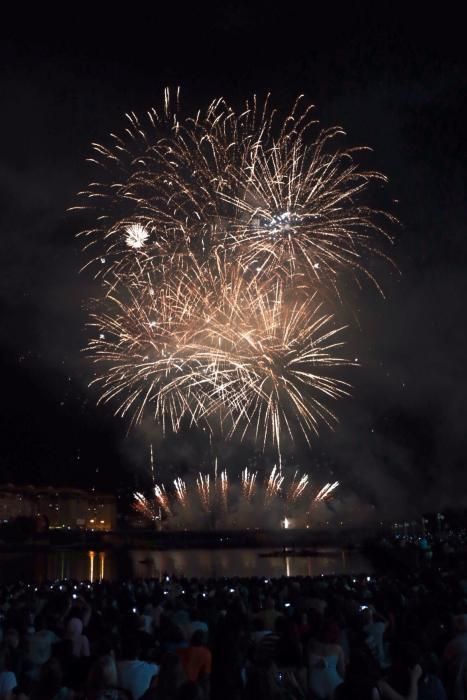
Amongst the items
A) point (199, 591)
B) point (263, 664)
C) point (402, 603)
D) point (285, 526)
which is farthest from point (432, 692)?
point (285, 526)

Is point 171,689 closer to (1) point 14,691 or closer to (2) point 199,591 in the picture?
(1) point 14,691

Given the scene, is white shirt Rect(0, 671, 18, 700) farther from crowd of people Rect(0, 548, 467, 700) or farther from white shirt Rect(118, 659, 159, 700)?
white shirt Rect(118, 659, 159, 700)

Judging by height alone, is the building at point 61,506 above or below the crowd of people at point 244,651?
above

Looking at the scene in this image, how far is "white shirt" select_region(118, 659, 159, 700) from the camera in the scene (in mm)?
5727

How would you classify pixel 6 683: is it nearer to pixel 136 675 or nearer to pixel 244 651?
pixel 136 675

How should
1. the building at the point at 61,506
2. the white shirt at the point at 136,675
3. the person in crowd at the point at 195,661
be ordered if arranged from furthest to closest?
the building at the point at 61,506 < the person in crowd at the point at 195,661 < the white shirt at the point at 136,675

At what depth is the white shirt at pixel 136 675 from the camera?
5.73 meters

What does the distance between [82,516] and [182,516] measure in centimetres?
1973

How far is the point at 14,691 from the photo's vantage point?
5.62 meters

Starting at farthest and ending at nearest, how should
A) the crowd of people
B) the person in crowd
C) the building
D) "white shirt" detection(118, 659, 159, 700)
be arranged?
the building < the person in crowd < "white shirt" detection(118, 659, 159, 700) < the crowd of people

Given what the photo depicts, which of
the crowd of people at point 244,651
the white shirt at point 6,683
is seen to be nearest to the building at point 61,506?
the crowd of people at point 244,651

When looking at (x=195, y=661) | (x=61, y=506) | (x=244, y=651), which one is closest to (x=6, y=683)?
(x=195, y=661)

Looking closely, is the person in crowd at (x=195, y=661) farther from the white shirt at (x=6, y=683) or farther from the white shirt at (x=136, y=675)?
the white shirt at (x=6, y=683)

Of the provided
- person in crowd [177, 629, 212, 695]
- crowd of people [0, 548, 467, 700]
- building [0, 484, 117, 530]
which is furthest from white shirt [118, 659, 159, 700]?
building [0, 484, 117, 530]
